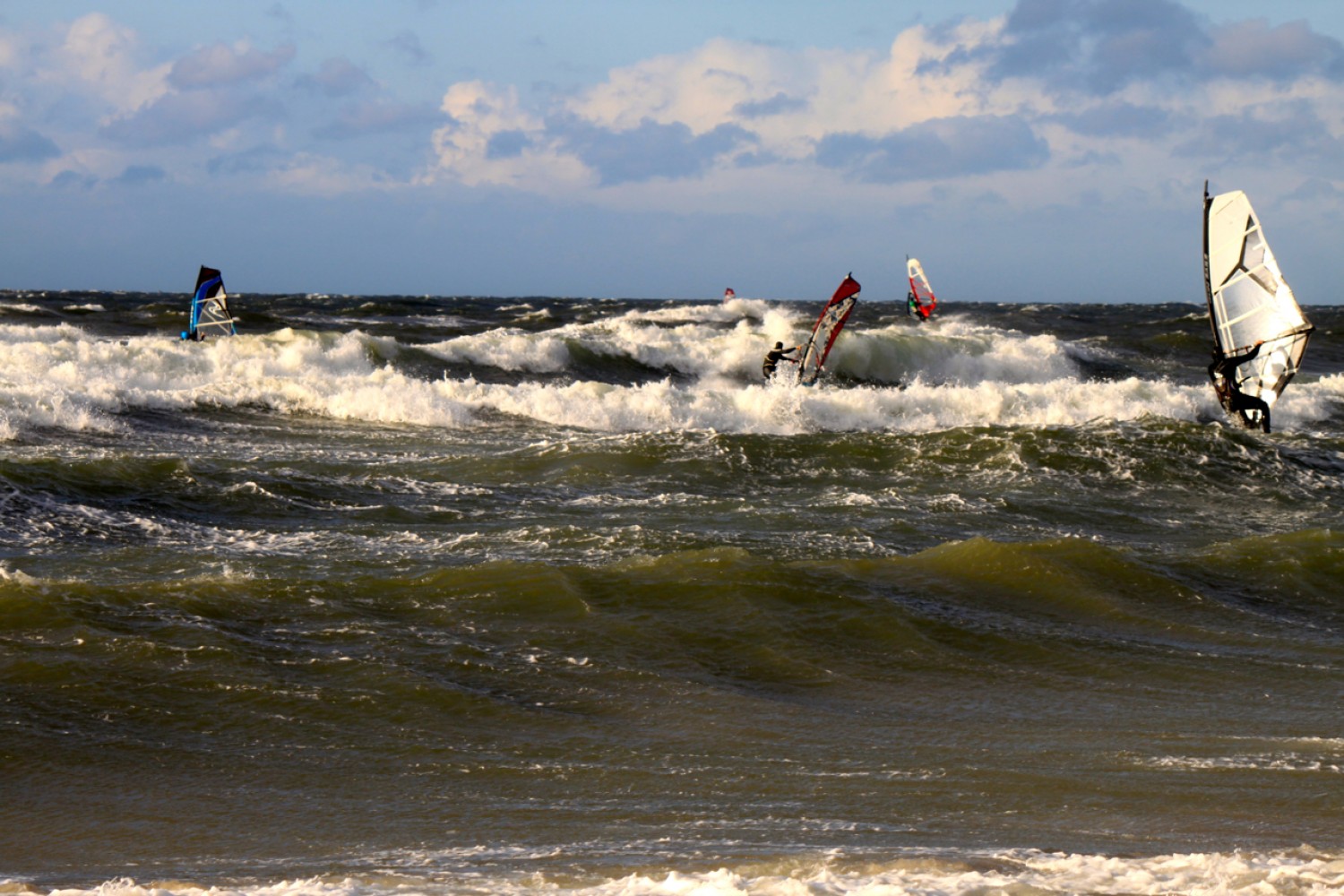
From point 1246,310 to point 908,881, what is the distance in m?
13.3

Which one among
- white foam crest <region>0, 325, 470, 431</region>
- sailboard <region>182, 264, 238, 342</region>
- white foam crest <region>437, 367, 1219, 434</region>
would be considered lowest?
white foam crest <region>437, 367, 1219, 434</region>

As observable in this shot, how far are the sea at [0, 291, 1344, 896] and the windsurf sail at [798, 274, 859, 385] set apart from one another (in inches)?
231

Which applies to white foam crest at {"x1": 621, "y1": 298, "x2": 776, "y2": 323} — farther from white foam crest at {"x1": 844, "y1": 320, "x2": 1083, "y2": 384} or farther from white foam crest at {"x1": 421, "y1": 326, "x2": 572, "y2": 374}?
white foam crest at {"x1": 421, "y1": 326, "x2": 572, "y2": 374}

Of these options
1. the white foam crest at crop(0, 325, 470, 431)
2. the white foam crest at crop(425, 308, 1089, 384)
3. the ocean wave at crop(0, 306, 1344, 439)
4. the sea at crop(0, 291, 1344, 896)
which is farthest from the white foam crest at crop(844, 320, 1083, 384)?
the sea at crop(0, 291, 1344, 896)

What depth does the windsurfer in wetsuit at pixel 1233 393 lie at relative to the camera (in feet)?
50.9

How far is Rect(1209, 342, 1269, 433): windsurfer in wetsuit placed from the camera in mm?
15500

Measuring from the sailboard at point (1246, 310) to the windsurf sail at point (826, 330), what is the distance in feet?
18.2

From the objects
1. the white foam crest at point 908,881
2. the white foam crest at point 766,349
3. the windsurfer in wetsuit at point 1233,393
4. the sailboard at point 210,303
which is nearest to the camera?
the white foam crest at point 908,881

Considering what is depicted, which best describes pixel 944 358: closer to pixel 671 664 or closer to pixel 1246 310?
pixel 1246 310

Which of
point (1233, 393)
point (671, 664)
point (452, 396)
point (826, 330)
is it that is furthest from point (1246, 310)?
point (671, 664)

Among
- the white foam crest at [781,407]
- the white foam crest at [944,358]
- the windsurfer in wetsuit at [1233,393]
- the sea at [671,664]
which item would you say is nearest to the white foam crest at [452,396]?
the white foam crest at [781,407]

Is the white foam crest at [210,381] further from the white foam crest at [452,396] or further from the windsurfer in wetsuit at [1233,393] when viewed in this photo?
the windsurfer in wetsuit at [1233,393]

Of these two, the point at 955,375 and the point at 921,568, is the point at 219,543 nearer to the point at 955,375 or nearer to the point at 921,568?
the point at 921,568

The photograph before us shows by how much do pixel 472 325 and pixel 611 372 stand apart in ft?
44.8
